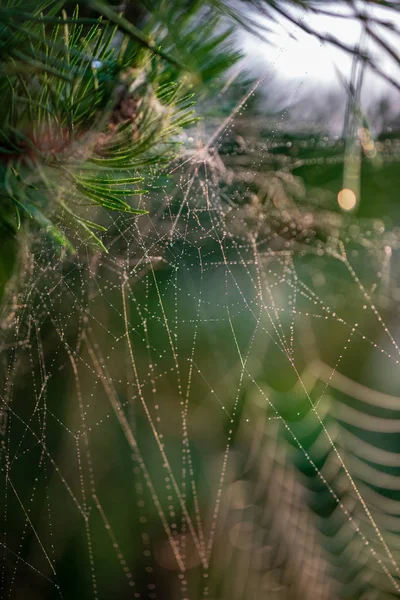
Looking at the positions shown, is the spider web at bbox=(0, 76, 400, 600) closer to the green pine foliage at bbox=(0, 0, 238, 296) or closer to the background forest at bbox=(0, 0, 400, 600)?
the background forest at bbox=(0, 0, 400, 600)

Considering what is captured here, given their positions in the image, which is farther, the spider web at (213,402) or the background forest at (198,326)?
the spider web at (213,402)

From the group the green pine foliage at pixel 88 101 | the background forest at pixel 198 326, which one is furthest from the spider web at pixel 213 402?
the green pine foliage at pixel 88 101

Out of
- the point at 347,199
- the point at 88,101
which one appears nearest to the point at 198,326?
the point at 347,199

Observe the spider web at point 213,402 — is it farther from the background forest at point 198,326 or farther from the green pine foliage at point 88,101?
the green pine foliage at point 88,101

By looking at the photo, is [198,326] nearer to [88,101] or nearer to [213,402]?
[213,402]

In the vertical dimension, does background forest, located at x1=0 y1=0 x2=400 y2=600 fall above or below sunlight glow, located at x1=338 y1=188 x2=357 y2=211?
below

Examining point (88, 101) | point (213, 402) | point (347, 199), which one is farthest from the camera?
point (213, 402)

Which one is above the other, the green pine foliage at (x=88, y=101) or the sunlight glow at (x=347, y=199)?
the sunlight glow at (x=347, y=199)

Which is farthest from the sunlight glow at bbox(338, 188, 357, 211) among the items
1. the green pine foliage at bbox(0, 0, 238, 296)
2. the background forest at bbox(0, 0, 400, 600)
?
the green pine foliage at bbox(0, 0, 238, 296)

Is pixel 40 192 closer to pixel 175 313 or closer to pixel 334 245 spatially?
pixel 175 313
